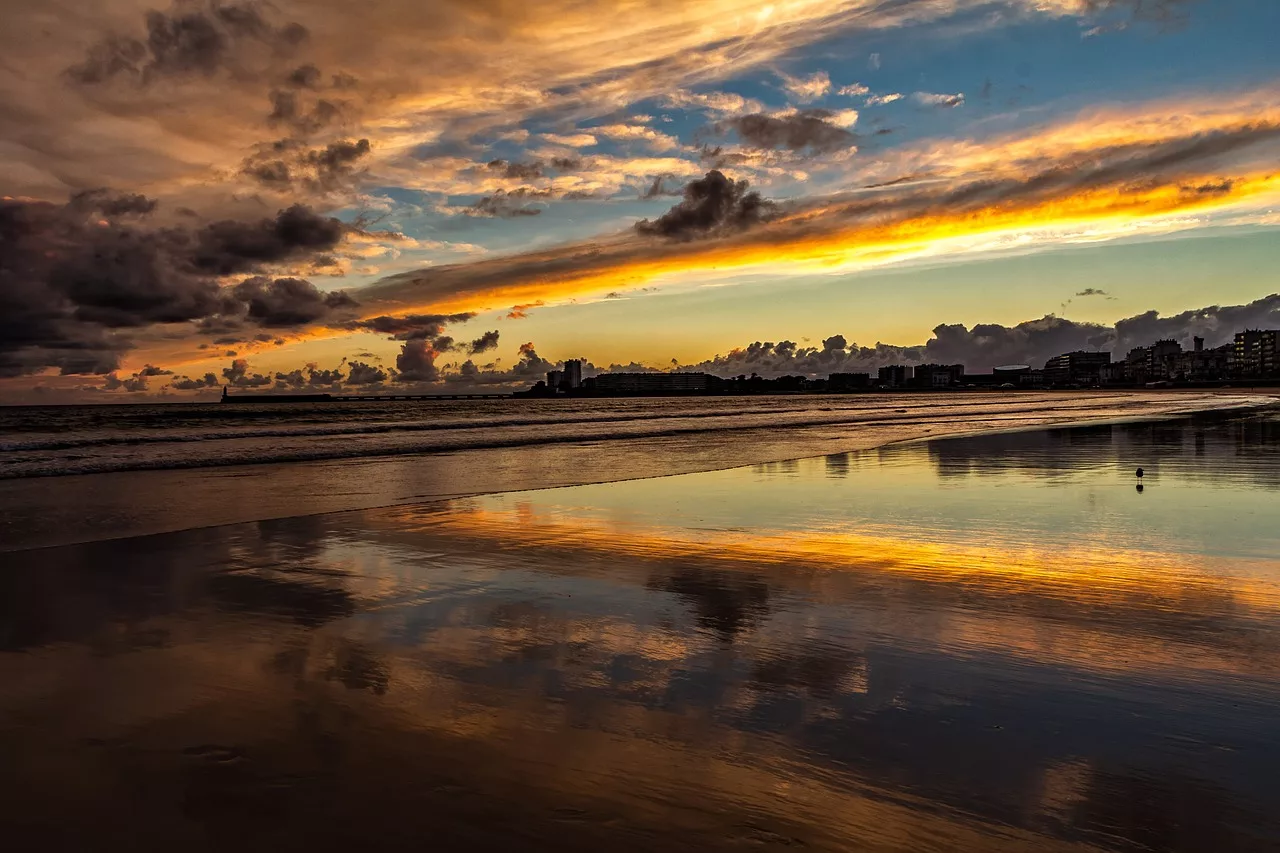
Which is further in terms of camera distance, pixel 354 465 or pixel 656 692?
pixel 354 465

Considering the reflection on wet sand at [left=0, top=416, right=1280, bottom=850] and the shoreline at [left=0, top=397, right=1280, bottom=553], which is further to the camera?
the shoreline at [left=0, top=397, right=1280, bottom=553]

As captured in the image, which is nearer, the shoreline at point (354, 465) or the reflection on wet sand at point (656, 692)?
the reflection on wet sand at point (656, 692)

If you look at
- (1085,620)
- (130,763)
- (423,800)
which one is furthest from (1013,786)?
(130,763)

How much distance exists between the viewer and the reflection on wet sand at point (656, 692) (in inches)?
167

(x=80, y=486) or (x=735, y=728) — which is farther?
(x=80, y=486)

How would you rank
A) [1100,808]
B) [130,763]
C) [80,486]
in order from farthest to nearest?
[80,486] → [130,763] → [1100,808]

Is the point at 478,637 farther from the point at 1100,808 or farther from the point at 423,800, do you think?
the point at 1100,808

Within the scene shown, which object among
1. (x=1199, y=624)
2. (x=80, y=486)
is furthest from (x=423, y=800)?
(x=80, y=486)

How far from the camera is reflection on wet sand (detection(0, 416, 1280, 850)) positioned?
424cm

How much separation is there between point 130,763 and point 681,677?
3872 mm

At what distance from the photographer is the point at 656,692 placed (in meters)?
5.98

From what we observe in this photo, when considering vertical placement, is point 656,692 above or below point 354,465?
below

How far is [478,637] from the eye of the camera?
755 centimetres

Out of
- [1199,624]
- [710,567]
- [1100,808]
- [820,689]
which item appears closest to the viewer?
[1100,808]
